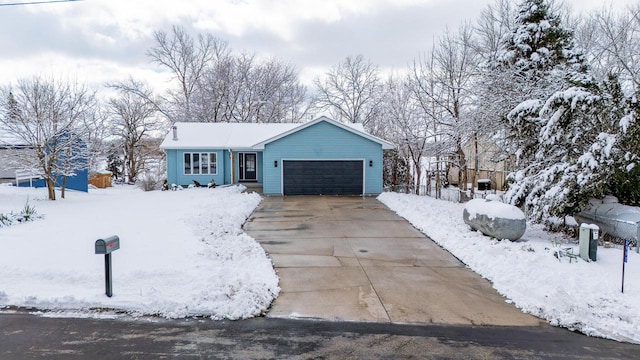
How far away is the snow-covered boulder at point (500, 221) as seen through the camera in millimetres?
8672

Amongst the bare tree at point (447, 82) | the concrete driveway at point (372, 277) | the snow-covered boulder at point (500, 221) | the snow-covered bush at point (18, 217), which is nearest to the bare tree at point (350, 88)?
the bare tree at point (447, 82)

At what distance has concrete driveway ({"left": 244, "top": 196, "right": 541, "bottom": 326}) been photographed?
521 centimetres

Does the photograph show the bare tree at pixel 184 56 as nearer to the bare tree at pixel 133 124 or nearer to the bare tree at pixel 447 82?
the bare tree at pixel 133 124

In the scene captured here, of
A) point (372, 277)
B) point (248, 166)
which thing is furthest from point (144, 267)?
point (248, 166)

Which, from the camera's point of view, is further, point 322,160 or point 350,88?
point 350,88

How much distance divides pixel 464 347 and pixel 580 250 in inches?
171

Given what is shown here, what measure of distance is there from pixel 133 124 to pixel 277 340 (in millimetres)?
34631

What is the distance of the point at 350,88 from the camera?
35031 mm

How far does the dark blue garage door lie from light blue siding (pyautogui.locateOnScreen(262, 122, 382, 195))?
264mm

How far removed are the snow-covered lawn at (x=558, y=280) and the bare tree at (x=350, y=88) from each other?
25.7m

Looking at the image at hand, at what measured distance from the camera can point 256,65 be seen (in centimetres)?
3725

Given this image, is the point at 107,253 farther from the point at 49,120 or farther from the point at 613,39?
the point at 613,39

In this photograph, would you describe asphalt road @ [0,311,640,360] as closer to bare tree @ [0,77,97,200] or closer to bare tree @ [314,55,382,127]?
bare tree @ [0,77,97,200]

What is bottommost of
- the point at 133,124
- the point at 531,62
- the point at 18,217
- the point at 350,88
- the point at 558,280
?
the point at 558,280
